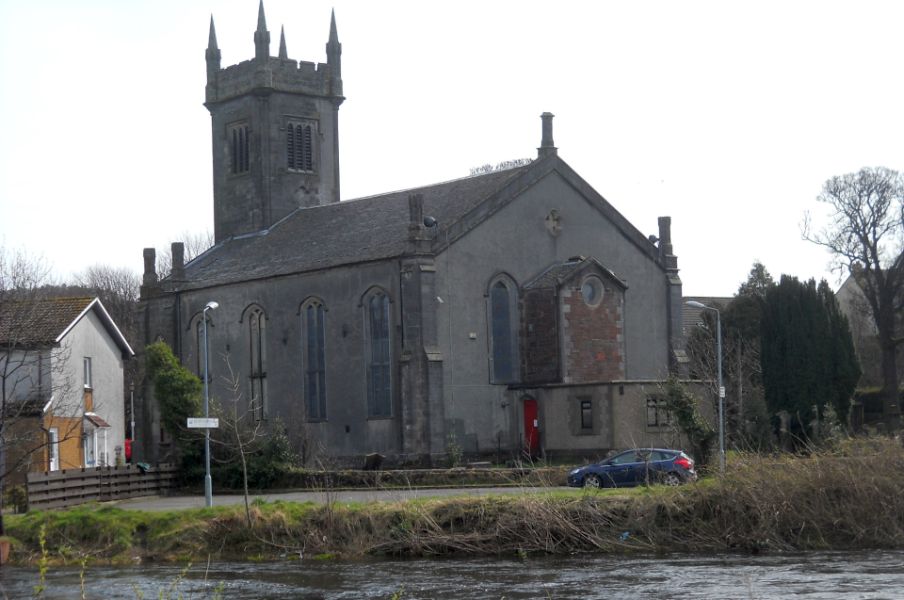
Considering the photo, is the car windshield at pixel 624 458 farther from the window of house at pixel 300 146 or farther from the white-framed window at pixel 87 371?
the window of house at pixel 300 146

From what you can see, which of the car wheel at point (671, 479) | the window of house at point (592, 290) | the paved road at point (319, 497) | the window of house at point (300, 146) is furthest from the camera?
the window of house at point (300, 146)

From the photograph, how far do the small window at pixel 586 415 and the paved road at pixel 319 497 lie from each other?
1056cm

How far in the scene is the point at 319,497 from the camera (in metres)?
37.7

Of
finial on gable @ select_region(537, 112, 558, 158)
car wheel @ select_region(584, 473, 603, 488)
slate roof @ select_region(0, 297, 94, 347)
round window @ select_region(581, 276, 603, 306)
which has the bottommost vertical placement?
car wheel @ select_region(584, 473, 603, 488)

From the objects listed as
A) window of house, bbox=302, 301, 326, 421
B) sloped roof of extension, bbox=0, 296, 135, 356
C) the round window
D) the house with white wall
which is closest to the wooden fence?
the house with white wall

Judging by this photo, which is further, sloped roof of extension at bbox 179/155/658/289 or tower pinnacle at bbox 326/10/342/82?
A: tower pinnacle at bbox 326/10/342/82

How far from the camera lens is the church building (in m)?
50.4

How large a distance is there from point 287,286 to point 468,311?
8.64m

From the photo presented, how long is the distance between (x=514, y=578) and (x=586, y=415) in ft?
76.4

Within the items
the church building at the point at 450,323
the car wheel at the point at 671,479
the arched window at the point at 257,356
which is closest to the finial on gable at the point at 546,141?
the church building at the point at 450,323

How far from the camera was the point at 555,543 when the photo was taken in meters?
31.1

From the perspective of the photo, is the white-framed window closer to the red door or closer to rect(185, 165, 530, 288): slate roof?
Answer: rect(185, 165, 530, 288): slate roof

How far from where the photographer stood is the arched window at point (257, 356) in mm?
57469

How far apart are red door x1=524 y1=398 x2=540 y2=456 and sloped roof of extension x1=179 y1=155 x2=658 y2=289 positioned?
6.96 m
